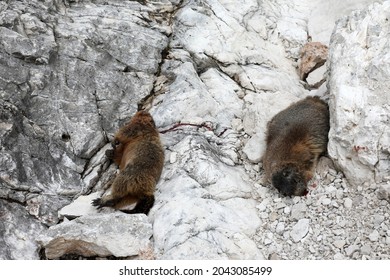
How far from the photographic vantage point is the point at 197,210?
726 centimetres

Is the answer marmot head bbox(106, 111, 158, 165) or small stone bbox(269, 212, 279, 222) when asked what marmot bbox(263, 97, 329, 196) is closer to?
small stone bbox(269, 212, 279, 222)

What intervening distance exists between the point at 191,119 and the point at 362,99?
9.43 ft

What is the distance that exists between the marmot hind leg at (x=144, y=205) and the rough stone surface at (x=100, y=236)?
20cm

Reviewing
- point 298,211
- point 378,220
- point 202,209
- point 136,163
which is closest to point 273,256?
point 298,211

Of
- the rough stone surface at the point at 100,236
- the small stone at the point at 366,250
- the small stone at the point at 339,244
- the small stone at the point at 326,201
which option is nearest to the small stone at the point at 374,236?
the small stone at the point at 366,250

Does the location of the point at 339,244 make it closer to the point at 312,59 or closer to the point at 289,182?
the point at 289,182

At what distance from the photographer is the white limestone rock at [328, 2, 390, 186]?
7414mm

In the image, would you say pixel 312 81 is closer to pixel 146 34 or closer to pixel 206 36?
pixel 206 36

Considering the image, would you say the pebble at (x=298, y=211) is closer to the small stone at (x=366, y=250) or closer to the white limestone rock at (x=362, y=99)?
the white limestone rock at (x=362, y=99)

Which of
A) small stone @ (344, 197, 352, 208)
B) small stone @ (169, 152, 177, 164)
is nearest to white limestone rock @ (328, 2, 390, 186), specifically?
small stone @ (344, 197, 352, 208)

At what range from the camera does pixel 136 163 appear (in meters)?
8.12

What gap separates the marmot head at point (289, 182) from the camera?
7.73 meters
